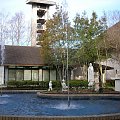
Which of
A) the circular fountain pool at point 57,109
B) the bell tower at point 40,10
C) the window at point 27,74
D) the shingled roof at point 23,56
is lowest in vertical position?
the circular fountain pool at point 57,109

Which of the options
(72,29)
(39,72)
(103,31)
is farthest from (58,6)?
(39,72)

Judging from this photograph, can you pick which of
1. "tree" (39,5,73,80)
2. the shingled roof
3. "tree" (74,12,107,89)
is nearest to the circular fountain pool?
"tree" (39,5,73,80)

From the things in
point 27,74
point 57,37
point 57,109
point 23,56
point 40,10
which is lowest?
point 57,109

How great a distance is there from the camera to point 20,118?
8672mm

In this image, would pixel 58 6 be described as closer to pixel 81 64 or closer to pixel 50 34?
pixel 50 34

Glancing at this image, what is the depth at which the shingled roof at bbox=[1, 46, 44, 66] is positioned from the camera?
1380 inches

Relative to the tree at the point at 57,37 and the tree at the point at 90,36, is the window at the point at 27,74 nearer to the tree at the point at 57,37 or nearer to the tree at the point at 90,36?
the tree at the point at 57,37

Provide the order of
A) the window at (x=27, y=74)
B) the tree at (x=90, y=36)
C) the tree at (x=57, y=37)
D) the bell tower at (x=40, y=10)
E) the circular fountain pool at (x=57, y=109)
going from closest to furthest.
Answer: the circular fountain pool at (x=57, y=109)
the tree at (x=57, y=37)
the tree at (x=90, y=36)
the window at (x=27, y=74)
the bell tower at (x=40, y=10)

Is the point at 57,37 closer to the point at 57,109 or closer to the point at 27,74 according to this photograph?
the point at 27,74

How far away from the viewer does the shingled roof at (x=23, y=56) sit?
35.1 m

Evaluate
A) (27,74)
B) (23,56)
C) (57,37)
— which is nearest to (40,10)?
(23,56)

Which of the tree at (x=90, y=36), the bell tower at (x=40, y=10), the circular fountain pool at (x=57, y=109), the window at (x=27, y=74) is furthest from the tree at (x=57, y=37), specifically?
the bell tower at (x=40, y=10)

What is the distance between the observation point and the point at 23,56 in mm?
36875

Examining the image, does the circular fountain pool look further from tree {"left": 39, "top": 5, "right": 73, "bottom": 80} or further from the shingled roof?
the shingled roof
